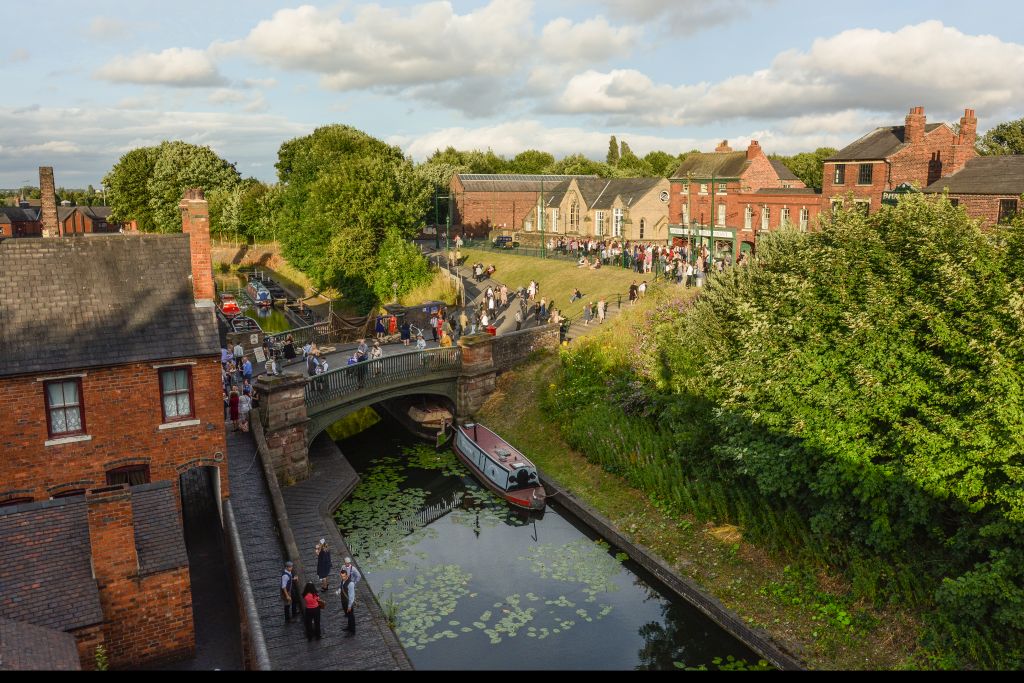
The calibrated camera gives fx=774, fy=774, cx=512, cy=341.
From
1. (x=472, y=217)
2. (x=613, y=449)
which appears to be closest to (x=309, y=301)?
(x=472, y=217)

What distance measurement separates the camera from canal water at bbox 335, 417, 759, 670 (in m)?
19.5

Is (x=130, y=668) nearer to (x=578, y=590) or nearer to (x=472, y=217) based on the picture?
(x=578, y=590)

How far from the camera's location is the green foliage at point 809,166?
100 meters

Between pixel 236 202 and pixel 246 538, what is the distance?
3109 inches

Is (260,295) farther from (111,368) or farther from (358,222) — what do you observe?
(111,368)

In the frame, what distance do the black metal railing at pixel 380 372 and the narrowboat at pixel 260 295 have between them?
1315 inches

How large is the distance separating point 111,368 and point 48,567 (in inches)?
266

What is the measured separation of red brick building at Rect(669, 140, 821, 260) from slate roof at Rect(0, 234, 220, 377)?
34656mm

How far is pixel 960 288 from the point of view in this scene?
55.5 feet

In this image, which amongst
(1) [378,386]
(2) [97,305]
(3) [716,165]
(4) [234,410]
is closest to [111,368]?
(2) [97,305]

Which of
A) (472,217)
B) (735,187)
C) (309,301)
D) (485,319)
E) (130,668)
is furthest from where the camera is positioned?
(472,217)

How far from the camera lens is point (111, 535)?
49.3ft

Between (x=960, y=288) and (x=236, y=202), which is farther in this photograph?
(x=236, y=202)

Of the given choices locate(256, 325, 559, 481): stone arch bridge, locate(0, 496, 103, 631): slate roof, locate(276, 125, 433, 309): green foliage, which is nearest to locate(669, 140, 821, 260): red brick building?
locate(256, 325, 559, 481): stone arch bridge
